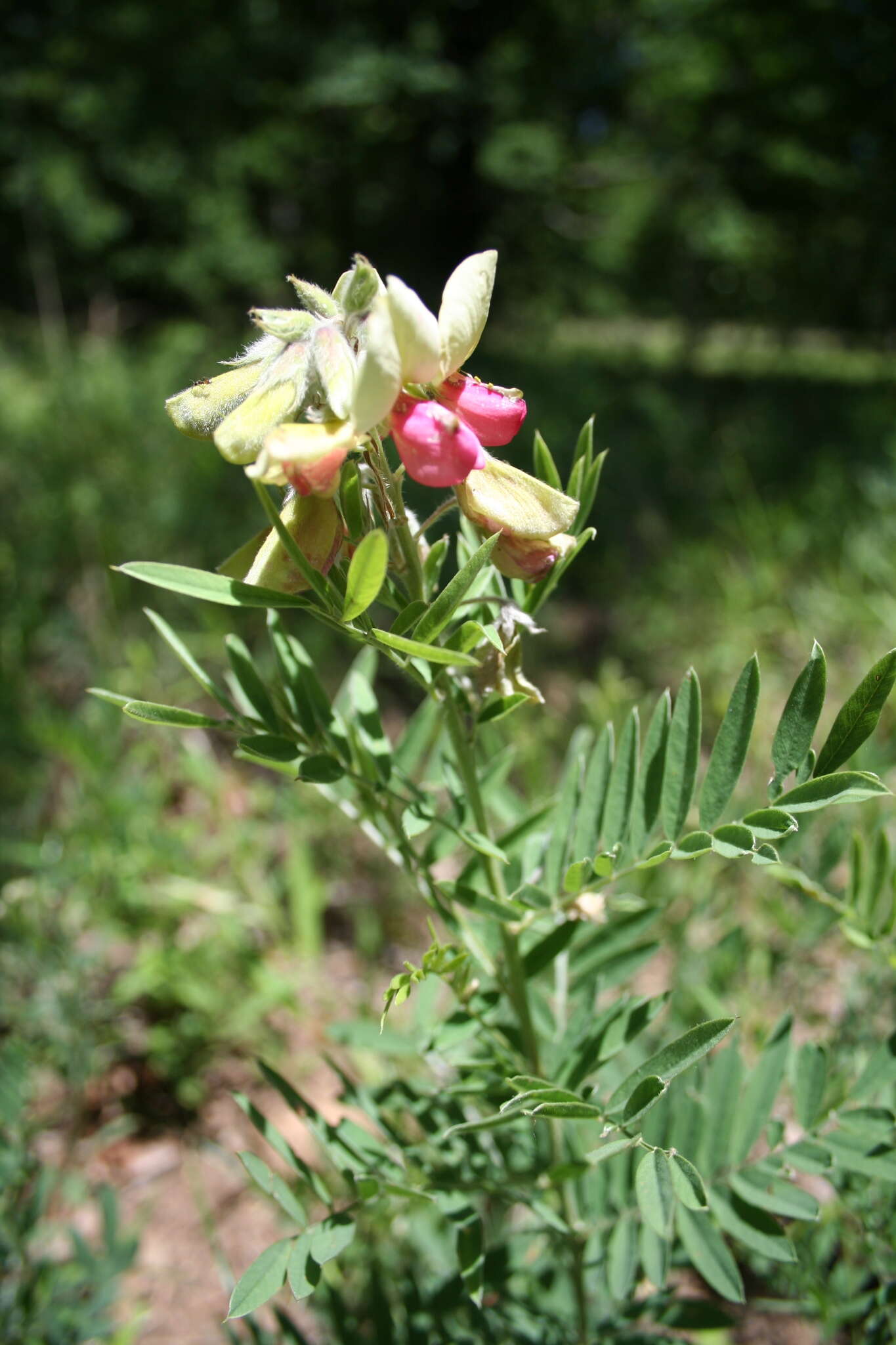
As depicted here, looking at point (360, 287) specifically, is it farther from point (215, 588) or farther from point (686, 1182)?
point (686, 1182)

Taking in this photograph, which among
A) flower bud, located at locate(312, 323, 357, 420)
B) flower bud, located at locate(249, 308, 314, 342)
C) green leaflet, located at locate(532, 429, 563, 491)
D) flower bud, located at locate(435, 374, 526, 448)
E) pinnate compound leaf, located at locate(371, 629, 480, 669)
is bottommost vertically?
pinnate compound leaf, located at locate(371, 629, 480, 669)

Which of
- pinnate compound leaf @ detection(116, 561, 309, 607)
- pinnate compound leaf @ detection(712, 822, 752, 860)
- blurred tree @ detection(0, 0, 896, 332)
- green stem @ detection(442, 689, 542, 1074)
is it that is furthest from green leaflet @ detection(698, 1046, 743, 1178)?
blurred tree @ detection(0, 0, 896, 332)

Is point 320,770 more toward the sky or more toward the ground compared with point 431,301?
more toward the sky

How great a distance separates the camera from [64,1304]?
80 centimetres

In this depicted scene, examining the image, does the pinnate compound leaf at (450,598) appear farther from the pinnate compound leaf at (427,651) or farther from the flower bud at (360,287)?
the flower bud at (360,287)

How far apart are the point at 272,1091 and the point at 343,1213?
36.3 inches

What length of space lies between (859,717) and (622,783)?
0.18 metres

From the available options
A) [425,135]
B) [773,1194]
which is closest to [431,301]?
[425,135]

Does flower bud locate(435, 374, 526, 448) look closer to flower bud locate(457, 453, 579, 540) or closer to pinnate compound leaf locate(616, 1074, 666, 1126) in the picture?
flower bud locate(457, 453, 579, 540)

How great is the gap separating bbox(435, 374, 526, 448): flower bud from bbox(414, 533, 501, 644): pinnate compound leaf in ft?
0.23

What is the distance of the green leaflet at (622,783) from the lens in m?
0.62

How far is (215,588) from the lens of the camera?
0.48m

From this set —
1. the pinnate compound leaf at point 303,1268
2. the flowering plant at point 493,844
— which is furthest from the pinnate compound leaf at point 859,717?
the pinnate compound leaf at point 303,1268

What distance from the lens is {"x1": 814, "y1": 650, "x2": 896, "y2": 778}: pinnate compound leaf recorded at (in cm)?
45
